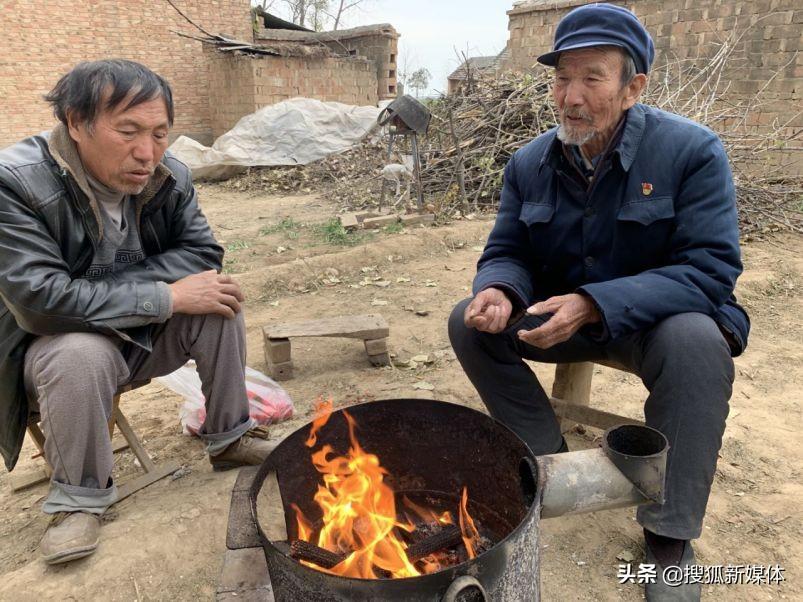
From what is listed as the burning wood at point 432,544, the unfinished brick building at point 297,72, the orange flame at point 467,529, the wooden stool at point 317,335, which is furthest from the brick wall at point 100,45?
the burning wood at point 432,544

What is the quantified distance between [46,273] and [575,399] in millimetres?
2286

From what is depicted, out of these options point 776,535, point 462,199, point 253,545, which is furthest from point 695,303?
point 462,199

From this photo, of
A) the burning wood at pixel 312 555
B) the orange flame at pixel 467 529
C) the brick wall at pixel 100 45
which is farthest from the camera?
the brick wall at pixel 100 45

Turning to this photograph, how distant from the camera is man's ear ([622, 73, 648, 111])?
6.89 ft

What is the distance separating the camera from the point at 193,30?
1398 centimetres

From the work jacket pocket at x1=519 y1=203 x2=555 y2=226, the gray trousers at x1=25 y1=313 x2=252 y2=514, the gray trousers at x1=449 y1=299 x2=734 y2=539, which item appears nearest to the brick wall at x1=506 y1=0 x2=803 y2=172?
the work jacket pocket at x1=519 y1=203 x2=555 y2=226

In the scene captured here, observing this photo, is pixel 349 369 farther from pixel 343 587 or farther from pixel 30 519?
pixel 343 587

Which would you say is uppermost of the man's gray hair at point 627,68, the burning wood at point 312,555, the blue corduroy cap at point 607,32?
the blue corduroy cap at point 607,32

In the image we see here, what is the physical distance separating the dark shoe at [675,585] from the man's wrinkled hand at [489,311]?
37.9 inches

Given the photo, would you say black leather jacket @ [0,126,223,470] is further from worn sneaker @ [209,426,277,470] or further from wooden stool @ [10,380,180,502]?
worn sneaker @ [209,426,277,470]

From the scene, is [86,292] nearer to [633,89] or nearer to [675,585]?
[633,89]

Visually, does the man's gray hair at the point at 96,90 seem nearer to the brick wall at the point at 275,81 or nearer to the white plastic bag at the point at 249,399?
the white plastic bag at the point at 249,399

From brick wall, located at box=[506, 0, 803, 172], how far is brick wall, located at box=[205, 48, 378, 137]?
6.57m

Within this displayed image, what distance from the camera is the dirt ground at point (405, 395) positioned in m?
1.99
